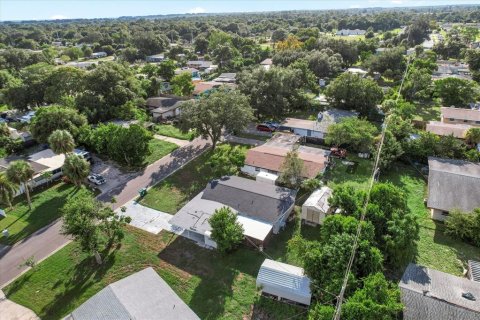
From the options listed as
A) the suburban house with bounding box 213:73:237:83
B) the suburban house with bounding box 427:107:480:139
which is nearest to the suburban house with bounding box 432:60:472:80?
the suburban house with bounding box 427:107:480:139

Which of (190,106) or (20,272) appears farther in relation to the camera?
(190,106)

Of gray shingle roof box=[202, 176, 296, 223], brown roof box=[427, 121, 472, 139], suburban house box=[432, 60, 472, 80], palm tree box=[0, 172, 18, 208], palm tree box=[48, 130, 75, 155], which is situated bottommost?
suburban house box=[432, 60, 472, 80]

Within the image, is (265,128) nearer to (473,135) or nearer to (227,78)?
(473,135)

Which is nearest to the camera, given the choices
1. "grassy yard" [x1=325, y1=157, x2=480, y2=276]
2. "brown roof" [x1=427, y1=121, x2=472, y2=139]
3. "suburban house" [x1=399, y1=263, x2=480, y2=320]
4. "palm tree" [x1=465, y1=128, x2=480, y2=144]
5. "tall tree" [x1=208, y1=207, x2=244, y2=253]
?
"suburban house" [x1=399, y1=263, x2=480, y2=320]

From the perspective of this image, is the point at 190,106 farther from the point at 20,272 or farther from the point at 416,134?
the point at 416,134

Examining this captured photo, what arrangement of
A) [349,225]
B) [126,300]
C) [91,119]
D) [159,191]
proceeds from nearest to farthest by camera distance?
[126,300], [349,225], [159,191], [91,119]

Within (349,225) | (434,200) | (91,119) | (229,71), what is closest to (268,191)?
(349,225)

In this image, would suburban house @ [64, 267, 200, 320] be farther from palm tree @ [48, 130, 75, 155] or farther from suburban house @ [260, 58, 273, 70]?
suburban house @ [260, 58, 273, 70]

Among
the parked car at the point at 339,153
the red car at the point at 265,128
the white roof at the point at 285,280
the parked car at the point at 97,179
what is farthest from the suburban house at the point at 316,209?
the parked car at the point at 97,179

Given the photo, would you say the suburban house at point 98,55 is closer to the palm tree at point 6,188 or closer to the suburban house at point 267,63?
the suburban house at point 267,63
